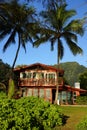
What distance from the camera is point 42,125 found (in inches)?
720

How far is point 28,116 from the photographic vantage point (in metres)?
16.7

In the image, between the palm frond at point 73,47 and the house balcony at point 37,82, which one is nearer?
the palm frond at point 73,47

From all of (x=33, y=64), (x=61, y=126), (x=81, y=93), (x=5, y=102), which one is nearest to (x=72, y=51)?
(x=33, y=64)

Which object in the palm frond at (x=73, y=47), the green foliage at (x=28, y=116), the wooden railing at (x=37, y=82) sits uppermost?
the palm frond at (x=73, y=47)

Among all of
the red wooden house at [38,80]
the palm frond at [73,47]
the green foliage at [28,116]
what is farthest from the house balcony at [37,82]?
the green foliage at [28,116]

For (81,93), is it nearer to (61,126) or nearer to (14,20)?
(14,20)

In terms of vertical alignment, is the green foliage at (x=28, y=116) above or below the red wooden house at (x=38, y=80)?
below

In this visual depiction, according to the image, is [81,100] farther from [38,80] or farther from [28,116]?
[28,116]

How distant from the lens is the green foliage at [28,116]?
51.5ft

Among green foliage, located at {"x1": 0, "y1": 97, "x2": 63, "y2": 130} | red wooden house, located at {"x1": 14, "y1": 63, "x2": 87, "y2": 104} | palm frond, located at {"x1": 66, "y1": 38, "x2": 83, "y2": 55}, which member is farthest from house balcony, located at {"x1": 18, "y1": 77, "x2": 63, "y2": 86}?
green foliage, located at {"x1": 0, "y1": 97, "x2": 63, "y2": 130}

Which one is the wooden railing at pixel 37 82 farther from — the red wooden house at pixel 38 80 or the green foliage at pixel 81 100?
the green foliage at pixel 81 100

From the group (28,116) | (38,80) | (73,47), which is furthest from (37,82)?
(28,116)

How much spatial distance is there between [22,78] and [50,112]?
34.7 metres

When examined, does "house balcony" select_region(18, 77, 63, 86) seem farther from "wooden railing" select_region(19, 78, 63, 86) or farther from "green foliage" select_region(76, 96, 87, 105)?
"green foliage" select_region(76, 96, 87, 105)
